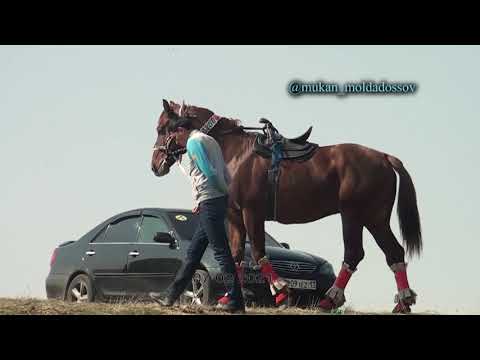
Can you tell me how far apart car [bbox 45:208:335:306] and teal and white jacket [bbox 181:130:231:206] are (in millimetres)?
2047

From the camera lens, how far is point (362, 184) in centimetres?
1194

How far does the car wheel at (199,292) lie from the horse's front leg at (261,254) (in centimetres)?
84

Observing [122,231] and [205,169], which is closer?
[205,169]

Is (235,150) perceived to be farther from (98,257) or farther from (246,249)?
(98,257)

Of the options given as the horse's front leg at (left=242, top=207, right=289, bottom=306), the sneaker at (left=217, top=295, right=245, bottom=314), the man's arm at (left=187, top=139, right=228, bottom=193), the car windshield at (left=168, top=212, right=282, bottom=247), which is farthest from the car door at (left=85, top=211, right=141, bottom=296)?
the man's arm at (left=187, top=139, right=228, bottom=193)

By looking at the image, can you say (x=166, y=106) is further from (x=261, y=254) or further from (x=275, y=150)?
(x=261, y=254)

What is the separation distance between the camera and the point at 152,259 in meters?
13.4

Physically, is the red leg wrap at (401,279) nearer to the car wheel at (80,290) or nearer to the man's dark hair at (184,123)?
the man's dark hair at (184,123)

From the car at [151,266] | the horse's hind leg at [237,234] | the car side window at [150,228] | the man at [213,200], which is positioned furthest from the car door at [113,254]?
the man at [213,200]

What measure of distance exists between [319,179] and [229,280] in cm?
236

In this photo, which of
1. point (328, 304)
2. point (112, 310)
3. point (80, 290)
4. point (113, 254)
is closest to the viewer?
point (112, 310)

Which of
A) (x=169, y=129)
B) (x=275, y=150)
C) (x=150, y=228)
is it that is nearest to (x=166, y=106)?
(x=169, y=129)

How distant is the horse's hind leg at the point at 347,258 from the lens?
11.6 metres

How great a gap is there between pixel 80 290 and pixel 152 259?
1784mm
